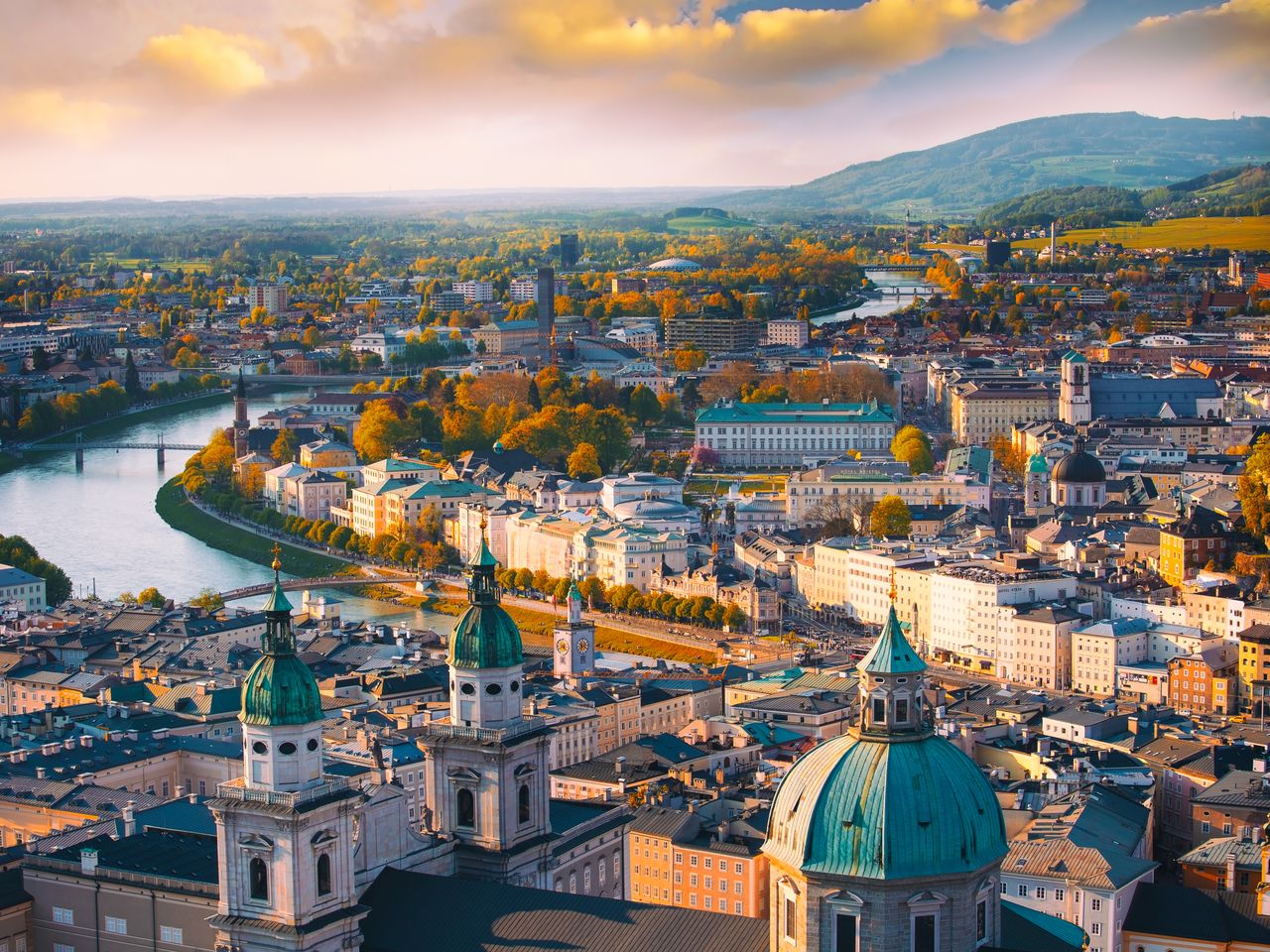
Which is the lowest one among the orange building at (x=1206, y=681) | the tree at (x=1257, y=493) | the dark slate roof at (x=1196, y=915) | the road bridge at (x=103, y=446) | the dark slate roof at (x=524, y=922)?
the road bridge at (x=103, y=446)

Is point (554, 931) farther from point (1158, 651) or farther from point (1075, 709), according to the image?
point (1158, 651)

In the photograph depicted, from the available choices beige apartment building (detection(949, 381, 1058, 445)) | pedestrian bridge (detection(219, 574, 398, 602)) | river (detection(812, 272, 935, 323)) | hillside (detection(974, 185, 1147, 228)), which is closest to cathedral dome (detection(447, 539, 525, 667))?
pedestrian bridge (detection(219, 574, 398, 602))

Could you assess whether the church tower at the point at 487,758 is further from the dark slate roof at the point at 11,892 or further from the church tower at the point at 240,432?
the church tower at the point at 240,432

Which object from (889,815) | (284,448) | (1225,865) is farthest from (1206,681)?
(284,448)

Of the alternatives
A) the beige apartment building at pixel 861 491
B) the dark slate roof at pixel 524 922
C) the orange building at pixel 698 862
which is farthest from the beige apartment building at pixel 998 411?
the dark slate roof at pixel 524 922

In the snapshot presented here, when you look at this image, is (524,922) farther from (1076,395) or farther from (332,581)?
(1076,395)

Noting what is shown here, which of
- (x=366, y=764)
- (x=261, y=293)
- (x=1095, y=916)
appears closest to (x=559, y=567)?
(x=366, y=764)
